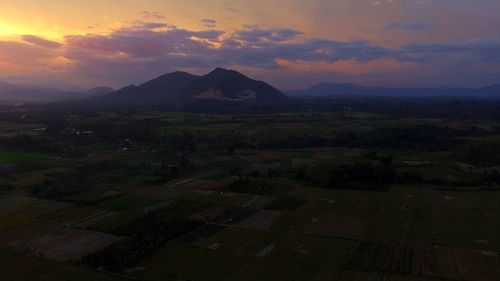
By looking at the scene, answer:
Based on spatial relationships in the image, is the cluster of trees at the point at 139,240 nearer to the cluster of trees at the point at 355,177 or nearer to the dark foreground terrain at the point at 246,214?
the dark foreground terrain at the point at 246,214

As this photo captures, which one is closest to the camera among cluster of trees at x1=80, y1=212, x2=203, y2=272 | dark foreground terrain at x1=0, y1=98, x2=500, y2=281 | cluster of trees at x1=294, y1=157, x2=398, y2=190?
dark foreground terrain at x1=0, y1=98, x2=500, y2=281

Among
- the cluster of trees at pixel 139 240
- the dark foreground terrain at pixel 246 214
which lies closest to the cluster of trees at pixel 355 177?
the dark foreground terrain at pixel 246 214

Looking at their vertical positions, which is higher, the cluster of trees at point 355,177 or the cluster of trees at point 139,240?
the cluster of trees at point 355,177

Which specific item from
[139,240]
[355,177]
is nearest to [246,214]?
[139,240]

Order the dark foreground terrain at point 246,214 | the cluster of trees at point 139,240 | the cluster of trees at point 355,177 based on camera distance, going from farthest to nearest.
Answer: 1. the cluster of trees at point 355,177
2. the cluster of trees at point 139,240
3. the dark foreground terrain at point 246,214

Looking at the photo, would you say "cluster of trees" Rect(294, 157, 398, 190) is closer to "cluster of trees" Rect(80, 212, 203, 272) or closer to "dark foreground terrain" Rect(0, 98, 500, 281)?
"dark foreground terrain" Rect(0, 98, 500, 281)

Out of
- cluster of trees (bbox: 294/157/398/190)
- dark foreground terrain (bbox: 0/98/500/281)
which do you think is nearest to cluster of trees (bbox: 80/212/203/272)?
dark foreground terrain (bbox: 0/98/500/281)

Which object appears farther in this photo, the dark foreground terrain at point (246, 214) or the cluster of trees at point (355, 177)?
the cluster of trees at point (355, 177)

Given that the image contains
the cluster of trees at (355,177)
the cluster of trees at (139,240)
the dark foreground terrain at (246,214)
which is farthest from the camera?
the cluster of trees at (355,177)
